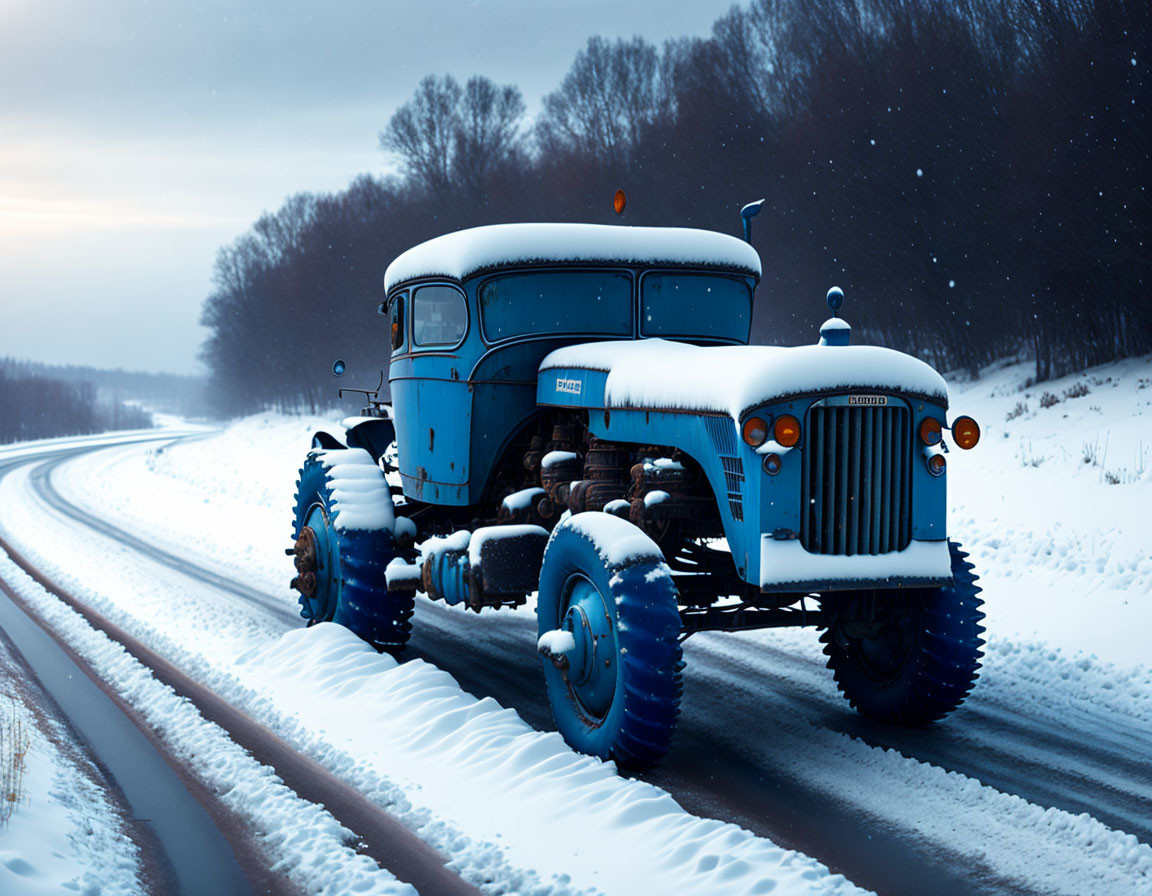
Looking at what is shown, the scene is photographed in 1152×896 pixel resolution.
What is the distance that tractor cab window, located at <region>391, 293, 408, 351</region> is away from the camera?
25.7 ft

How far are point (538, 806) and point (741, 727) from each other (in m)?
1.70

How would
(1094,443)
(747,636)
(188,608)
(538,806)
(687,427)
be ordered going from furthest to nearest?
(1094,443), (188,608), (747,636), (687,427), (538,806)

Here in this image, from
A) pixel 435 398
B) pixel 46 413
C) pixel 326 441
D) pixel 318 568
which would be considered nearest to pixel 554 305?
pixel 435 398

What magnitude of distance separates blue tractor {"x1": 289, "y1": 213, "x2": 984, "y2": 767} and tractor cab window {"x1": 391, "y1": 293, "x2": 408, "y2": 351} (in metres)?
0.03

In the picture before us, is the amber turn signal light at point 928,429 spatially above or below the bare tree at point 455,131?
below

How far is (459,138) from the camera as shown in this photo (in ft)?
175

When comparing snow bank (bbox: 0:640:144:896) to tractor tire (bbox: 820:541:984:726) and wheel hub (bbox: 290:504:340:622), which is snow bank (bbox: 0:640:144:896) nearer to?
wheel hub (bbox: 290:504:340:622)

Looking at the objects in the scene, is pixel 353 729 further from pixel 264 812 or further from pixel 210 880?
pixel 210 880

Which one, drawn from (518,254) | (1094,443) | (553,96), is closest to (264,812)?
(518,254)

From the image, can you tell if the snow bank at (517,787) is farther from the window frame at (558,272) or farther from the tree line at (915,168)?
the tree line at (915,168)

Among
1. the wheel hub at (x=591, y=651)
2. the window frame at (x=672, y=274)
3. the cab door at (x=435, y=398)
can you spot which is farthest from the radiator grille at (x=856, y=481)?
the cab door at (x=435, y=398)

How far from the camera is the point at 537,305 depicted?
22.2 feet

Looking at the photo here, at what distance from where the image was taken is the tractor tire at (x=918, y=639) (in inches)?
213

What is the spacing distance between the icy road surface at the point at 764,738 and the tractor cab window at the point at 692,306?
88.6 inches
